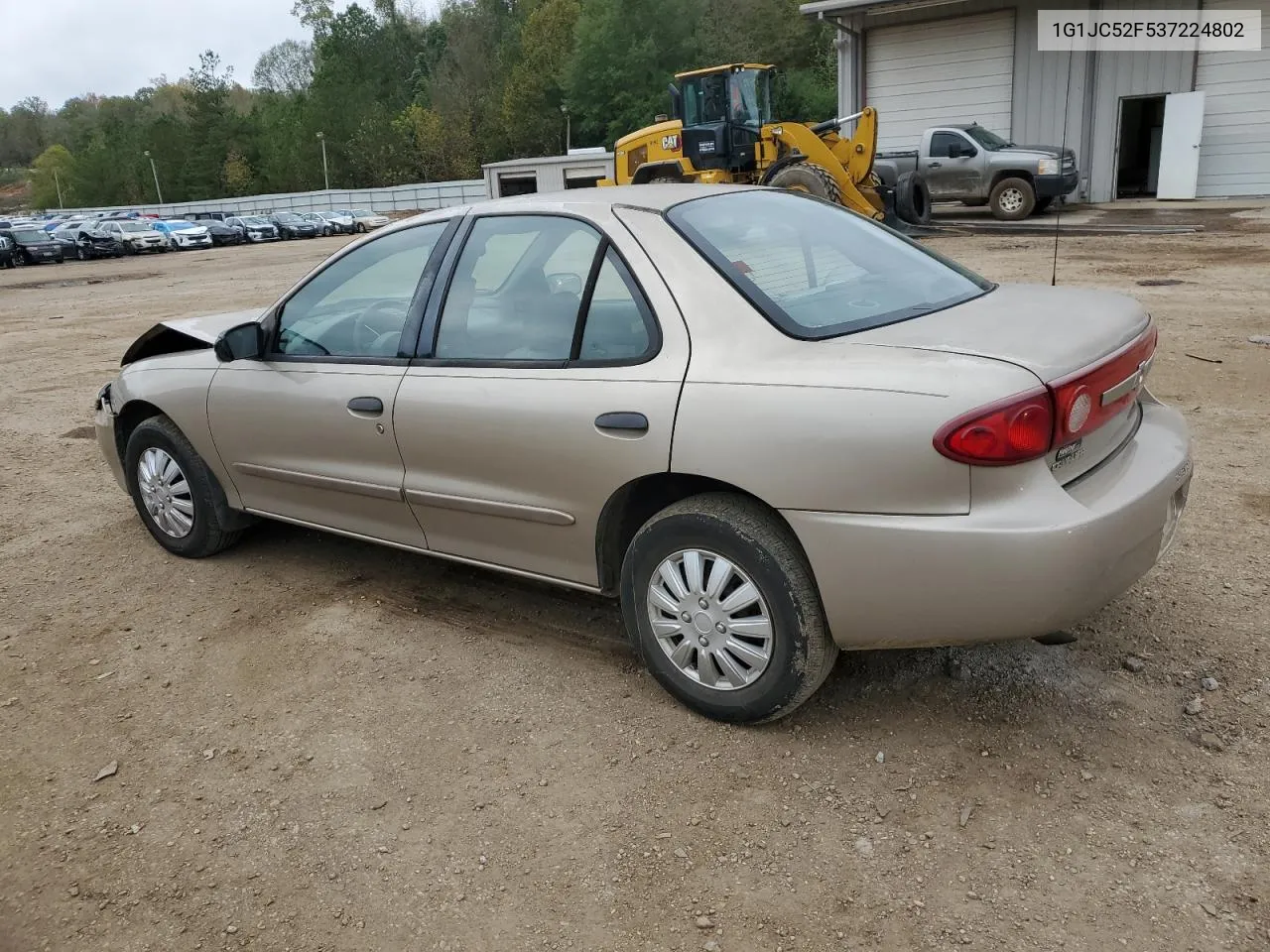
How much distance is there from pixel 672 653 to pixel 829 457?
34.2 inches

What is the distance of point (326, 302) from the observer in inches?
165

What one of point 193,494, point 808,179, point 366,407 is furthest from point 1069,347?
point 808,179

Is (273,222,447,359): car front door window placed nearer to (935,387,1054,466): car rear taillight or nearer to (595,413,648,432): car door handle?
(595,413,648,432): car door handle

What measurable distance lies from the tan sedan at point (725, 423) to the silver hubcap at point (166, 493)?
0.61 meters

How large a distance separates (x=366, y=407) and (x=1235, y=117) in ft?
84.3

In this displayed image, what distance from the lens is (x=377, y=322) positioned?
396 centimetres

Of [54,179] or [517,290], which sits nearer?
[517,290]

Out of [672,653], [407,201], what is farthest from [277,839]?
[407,201]

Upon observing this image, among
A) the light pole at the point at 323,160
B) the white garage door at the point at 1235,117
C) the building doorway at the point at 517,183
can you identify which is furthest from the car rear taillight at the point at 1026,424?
the light pole at the point at 323,160

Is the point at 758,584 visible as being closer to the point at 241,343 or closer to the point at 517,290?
the point at 517,290

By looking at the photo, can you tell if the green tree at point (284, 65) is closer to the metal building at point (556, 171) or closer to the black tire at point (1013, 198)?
the metal building at point (556, 171)

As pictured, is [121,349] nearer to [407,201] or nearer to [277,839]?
[277,839]

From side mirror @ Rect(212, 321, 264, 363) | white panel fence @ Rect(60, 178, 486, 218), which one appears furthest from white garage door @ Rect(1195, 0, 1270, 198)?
white panel fence @ Rect(60, 178, 486, 218)

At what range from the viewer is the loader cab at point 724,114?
1738 cm
